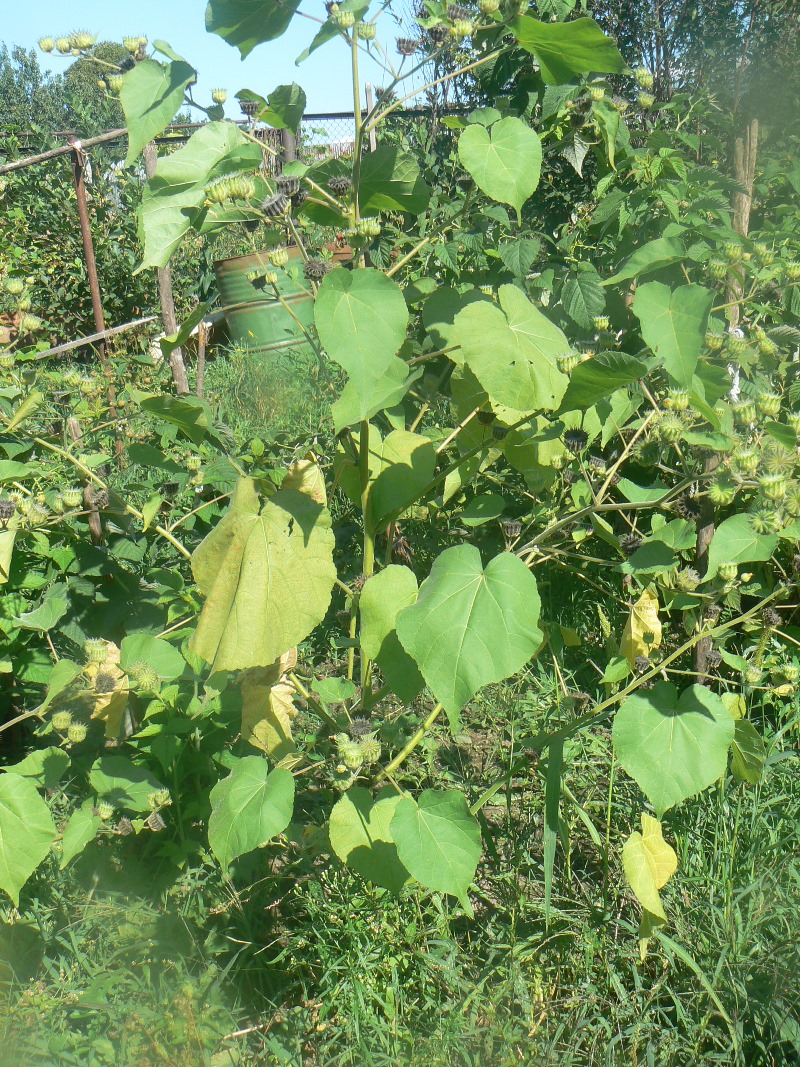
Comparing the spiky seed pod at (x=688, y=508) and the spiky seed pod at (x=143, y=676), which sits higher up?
the spiky seed pod at (x=688, y=508)

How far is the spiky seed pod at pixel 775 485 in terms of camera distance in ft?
4.41

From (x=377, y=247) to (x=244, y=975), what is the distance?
2843mm

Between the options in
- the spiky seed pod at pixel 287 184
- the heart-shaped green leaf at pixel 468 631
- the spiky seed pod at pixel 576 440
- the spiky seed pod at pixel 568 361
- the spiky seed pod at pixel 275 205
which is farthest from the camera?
the spiky seed pod at pixel 576 440

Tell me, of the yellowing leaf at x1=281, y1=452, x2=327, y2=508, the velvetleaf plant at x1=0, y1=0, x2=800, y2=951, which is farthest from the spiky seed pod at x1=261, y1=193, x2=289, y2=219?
the yellowing leaf at x1=281, y1=452, x2=327, y2=508

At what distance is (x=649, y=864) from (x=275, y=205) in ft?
4.03

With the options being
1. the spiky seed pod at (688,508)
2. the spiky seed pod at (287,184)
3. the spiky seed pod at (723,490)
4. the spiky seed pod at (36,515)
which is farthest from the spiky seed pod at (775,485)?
the spiky seed pod at (36,515)

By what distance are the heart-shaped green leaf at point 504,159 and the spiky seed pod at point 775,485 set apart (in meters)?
0.55

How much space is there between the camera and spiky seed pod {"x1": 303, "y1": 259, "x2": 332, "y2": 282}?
157 cm

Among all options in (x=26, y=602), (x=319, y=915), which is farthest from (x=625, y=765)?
(x=26, y=602)

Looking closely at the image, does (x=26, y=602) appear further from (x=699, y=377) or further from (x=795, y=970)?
(x=795, y=970)

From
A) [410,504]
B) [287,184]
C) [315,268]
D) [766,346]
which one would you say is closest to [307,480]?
[410,504]

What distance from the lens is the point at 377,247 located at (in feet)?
12.3

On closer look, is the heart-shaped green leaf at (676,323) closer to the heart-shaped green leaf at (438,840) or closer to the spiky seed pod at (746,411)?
the spiky seed pod at (746,411)

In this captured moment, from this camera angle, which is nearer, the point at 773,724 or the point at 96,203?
the point at 773,724
